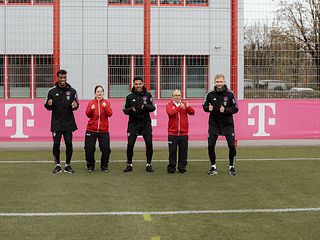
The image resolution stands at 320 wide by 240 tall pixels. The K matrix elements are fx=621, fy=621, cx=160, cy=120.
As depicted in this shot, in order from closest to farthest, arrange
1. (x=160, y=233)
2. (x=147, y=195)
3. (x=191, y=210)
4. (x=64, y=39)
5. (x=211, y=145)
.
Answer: (x=160, y=233) → (x=191, y=210) → (x=147, y=195) → (x=211, y=145) → (x=64, y=39)

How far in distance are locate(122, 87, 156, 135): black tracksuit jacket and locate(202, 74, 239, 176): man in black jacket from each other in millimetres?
1029

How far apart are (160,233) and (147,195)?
2140mm

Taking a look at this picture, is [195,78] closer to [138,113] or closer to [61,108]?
[138,113]

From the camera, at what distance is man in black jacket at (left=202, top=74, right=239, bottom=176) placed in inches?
400

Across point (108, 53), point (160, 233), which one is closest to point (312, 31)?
point (108, 53)

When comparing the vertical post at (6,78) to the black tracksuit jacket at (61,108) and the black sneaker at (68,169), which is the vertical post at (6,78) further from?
the black sneaker at (68,169)

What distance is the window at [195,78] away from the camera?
615 inches

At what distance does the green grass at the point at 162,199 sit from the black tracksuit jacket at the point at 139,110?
764mm

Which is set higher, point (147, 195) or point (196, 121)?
point (196, 121)

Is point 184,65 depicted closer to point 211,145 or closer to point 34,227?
point 211,145

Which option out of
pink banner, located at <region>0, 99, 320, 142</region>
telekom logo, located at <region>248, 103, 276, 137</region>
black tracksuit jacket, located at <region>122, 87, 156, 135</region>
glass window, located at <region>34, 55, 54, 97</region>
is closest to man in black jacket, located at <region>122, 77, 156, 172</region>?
black tracksuit jacket, located at <region>122, 87, 156, 135</region>

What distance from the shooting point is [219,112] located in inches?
402

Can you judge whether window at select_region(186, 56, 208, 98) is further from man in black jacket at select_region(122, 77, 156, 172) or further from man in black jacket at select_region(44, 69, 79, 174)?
man in black jacket at select_region(44, 69, 79, 174)

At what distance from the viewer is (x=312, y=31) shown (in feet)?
45.8
